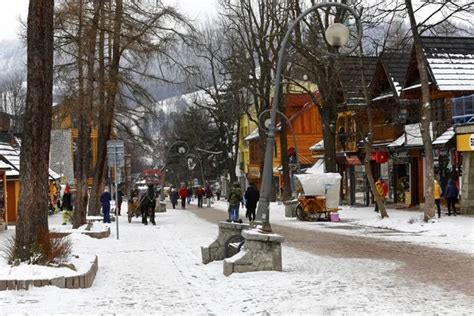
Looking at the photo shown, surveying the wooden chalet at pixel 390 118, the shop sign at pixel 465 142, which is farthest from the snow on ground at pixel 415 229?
the wooden chalet at pixel 390 118

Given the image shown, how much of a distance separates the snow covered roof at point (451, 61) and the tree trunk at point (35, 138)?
899 inches

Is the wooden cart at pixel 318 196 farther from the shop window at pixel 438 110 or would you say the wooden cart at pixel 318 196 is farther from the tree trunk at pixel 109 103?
the tree trunk at pixel 109 103

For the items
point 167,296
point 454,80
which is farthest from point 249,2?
point 167,296

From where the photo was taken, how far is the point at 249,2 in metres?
43.6

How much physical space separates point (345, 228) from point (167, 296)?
16.9 metres

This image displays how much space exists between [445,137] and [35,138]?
22886mm

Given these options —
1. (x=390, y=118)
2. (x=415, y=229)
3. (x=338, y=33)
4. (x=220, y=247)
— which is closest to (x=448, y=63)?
(x=390, y=118)

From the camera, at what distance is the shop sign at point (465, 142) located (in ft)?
95.4

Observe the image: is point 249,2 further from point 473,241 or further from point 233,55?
point 473,241

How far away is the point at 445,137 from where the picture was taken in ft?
105

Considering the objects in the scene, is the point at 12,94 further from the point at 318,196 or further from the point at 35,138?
the point at 35,138

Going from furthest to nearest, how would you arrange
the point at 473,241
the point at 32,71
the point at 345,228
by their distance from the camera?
the point at 345,228 → the point at 473,241 → the point at 32,71

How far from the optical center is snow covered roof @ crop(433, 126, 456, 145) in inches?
1235

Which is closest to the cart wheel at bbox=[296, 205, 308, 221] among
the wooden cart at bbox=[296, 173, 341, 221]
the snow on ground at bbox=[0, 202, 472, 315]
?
the wooden cart at bbox=[296, 173, 341, 221]
